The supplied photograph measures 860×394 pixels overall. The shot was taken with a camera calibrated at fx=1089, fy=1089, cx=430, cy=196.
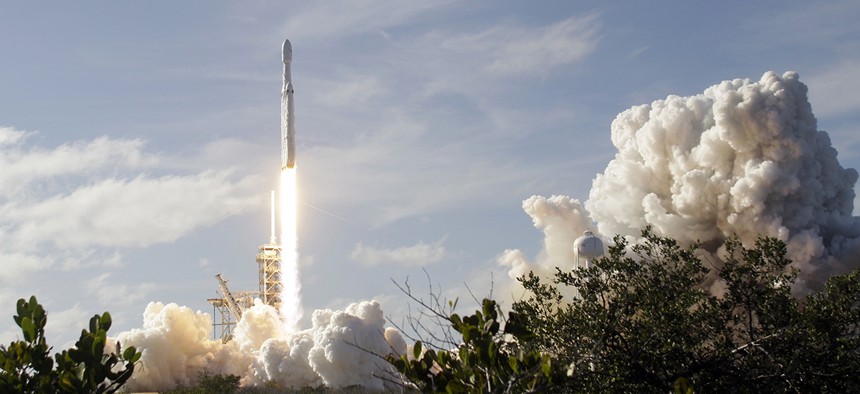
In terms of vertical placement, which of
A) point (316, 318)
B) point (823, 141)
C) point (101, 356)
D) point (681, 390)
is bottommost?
point (681, 390)

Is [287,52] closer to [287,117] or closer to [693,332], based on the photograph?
[287,117]

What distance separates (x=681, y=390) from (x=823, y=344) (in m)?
11.7

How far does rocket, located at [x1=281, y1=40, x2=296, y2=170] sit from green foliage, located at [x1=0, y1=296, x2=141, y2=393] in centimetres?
3948

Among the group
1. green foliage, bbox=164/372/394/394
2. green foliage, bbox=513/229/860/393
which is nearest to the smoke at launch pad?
green foliage, bbox=164/372/394/394

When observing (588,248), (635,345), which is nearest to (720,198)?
(588,248)

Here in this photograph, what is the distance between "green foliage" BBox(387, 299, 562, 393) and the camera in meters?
13.5

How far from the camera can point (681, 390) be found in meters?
13.6

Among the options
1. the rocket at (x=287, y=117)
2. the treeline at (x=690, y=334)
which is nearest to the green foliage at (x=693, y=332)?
the treeline at (x=690, y=334)

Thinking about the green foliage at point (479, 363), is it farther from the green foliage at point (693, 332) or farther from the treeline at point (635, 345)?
the green foliage at point (693, 332)

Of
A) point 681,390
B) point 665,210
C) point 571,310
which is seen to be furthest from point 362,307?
point 681,390

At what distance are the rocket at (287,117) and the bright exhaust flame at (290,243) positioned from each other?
65 centimetres

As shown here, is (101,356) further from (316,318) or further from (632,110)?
(632,110)

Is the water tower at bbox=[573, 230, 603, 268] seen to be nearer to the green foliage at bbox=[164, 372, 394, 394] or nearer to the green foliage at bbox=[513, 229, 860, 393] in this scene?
the green foliage at bbox=[164, 372, 394, 394]

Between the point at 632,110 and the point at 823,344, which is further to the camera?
the point at 632,110
